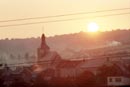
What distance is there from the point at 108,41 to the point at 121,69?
2473 inches

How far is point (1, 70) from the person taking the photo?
5778 cm

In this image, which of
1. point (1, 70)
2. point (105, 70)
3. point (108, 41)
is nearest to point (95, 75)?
point (105, 70)

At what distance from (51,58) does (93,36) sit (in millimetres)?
45924

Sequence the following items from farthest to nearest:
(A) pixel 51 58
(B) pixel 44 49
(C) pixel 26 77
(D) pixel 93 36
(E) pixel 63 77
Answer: (D) pixel 93 36 → (B) pixel 44 49 → (A) pixel 51 58 → (E) pixel 63 77 → (C) pixel 26 77

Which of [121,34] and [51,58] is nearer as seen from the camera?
[51,58]

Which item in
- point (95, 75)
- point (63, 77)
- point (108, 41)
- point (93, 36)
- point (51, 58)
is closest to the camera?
point (95, 75)

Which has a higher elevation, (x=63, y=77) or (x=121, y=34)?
(x=121, y=34)

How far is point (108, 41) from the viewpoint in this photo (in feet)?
402

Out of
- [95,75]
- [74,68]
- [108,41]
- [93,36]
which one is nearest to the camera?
[95,75]

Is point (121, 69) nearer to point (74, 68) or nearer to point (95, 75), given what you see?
point (95, 75)

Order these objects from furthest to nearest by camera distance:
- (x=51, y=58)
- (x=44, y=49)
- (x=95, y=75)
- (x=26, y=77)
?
(x=44, y=49), (x=51, y=58), (x=26, y=77), (x=95, y=75)

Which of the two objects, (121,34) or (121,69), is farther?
(121,34)

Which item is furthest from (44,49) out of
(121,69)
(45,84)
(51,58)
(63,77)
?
(45,84)

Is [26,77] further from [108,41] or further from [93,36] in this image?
Answer: [93,36]
